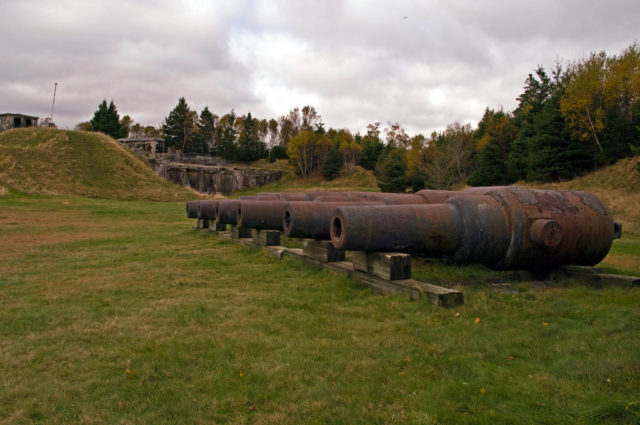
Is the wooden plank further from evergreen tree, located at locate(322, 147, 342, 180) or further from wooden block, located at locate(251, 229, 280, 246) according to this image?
evergreen tree, located at locate(322, 147, 342, 180)

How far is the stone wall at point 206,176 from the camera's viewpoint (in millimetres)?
46812

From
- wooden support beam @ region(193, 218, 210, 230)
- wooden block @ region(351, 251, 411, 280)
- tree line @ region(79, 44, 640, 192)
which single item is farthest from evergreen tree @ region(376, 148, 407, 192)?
wooden block @ region(351, 251, 411, 280)

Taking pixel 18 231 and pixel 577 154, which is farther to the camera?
pixel 577 154

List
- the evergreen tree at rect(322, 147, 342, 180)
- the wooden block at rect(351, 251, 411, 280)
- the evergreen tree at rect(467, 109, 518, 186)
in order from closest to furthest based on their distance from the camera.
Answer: the wooden block at rect(351, 251, 411, 280) < the evergreen tree at rect(467, 109, 518, 186) < the evergreen tree at rect(322, 147, 342, 180)

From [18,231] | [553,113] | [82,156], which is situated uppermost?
[553,113]

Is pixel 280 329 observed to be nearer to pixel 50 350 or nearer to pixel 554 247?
pixel 50 350

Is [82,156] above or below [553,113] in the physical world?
below

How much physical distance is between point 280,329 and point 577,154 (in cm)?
3278

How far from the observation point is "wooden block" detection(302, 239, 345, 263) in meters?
6.68

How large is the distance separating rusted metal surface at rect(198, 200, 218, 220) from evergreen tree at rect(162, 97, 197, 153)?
58.8m

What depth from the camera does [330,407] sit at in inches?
101

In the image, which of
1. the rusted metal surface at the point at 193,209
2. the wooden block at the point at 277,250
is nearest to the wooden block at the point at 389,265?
the wooden block at the point at 277,250

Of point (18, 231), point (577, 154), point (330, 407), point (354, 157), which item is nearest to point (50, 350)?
point (330, 407)

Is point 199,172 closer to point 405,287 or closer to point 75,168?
point 75,168
